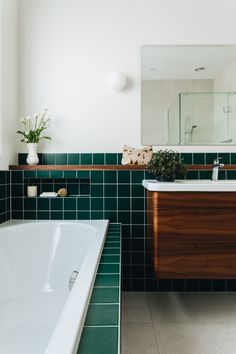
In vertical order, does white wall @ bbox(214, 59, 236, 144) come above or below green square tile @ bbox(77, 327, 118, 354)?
above

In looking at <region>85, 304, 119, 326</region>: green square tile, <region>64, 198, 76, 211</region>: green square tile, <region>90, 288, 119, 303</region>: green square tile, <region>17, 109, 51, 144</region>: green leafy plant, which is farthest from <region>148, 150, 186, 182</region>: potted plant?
<region>85, 304, 119, 326</region>: green square tile

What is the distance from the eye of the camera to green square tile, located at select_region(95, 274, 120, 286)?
3.46 ft

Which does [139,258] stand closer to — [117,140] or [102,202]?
[102,202]

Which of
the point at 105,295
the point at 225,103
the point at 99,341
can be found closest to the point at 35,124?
the point at 225,103

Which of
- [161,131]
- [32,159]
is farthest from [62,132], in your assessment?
[161,131]

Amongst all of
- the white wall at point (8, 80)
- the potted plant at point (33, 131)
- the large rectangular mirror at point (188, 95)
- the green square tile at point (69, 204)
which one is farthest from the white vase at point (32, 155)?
the large rectangular mirror at point (188, 95)

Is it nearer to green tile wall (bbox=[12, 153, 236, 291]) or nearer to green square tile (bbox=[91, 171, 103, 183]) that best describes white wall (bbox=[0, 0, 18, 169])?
green tile wall (bbox=[12, 153, 236, 291])

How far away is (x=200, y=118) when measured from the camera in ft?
7.43

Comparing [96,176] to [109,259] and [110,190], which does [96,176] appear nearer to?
[110,190]

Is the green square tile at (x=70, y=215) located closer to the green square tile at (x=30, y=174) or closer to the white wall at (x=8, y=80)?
the green square tile at (x=30, y=174)

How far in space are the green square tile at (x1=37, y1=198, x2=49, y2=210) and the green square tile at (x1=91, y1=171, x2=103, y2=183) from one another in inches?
15.2

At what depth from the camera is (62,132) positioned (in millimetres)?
2270

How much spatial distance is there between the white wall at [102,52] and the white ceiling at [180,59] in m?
0.05

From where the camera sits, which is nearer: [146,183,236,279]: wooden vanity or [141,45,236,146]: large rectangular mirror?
[146,183,236,279]: wooden vanity
